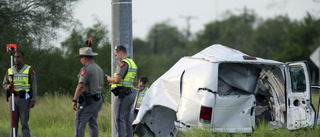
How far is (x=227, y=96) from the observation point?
770 cm

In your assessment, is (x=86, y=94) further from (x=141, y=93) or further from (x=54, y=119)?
(x=54, y=119)

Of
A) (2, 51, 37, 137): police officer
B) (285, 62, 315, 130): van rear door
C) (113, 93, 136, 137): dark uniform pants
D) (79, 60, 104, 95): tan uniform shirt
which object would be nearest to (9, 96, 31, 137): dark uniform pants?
(2, 51, 37, 137): police officer

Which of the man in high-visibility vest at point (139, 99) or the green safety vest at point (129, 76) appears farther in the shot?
the man in high-visibility vest at point (139, 99)

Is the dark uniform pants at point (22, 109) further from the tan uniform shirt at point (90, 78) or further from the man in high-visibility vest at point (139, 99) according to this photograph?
the man in high-visibility vest at point (139, 99)

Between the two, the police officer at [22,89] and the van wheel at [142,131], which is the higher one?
the police officer at [22,89]

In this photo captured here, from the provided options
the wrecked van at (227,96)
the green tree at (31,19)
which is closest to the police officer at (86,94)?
the wrecked van at (227,96)

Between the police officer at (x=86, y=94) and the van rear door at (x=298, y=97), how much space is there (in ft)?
10.5

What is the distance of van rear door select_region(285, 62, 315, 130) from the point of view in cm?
806

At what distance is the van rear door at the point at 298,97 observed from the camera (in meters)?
8.06

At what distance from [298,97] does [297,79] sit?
32 cm

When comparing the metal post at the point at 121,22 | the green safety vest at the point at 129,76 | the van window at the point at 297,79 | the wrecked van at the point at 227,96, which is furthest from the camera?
the van window at the point at 297,79

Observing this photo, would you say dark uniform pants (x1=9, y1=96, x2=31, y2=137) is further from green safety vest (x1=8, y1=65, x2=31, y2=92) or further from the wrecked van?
the wrecked van

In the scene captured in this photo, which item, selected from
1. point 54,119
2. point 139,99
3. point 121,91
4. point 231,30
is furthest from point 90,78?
point 231,30

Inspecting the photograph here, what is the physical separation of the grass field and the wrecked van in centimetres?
21
